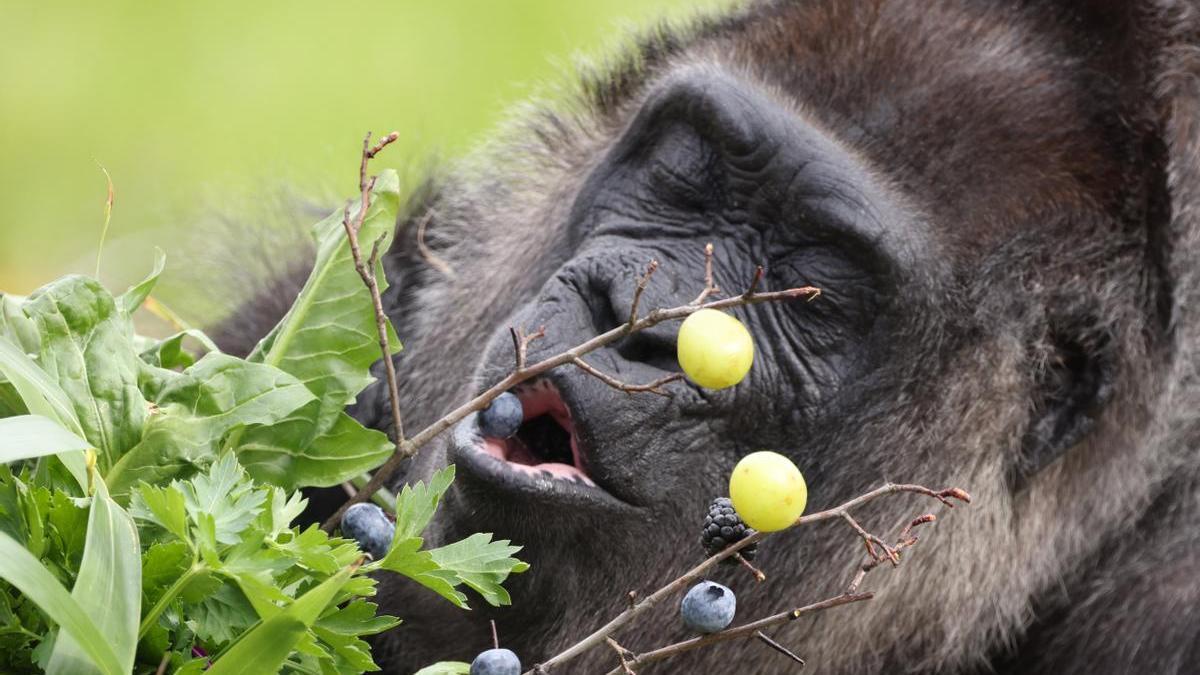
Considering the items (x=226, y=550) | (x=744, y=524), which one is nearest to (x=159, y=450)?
(x=226, y=550)

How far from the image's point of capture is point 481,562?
259cm

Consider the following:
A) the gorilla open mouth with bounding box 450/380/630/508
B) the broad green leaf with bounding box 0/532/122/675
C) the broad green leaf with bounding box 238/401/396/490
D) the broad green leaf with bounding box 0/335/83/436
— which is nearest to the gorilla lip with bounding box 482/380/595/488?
the gorilla open mouth with bounding box 450/380/630/508

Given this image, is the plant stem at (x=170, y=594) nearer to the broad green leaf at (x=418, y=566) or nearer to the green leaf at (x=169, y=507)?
the green leaf at (x=169, y=507)

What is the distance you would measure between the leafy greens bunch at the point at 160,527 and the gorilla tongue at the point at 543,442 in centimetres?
28

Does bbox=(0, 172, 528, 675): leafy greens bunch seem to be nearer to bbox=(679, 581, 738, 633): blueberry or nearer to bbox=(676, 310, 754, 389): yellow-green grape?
bbox=(679, 581, 738, 633): blueberry

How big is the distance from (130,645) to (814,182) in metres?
1.67

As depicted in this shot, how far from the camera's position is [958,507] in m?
3.45

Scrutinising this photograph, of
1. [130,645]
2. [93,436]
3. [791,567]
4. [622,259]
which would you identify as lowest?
[791,567]

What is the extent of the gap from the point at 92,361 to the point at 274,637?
57cm

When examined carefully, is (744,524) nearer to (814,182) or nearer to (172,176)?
(814,182)

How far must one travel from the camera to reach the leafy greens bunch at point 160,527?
7.49 feet

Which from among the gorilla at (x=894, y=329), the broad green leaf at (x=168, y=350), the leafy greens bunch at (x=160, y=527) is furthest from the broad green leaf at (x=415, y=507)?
the broad green leaf at (x=168, y=350)

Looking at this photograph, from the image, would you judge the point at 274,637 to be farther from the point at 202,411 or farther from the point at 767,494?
the point at 767,494

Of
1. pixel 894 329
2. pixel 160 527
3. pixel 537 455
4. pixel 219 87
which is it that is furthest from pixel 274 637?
pixel 219 87
